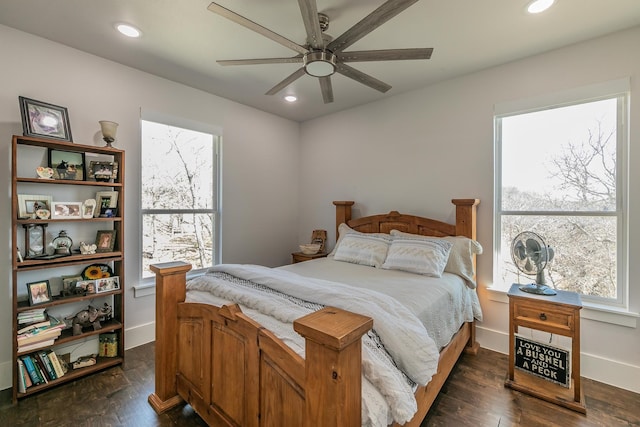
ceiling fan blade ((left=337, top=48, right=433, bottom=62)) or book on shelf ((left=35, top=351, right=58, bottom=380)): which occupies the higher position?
ceiling fan blade ((left=337, top=48, right=433, bottom=62))

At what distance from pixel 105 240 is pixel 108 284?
383mm

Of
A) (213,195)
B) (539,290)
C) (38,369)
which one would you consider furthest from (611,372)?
(38,369)

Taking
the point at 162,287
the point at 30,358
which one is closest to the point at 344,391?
the point at 162,287

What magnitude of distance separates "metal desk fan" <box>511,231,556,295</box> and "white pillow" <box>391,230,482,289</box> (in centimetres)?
34

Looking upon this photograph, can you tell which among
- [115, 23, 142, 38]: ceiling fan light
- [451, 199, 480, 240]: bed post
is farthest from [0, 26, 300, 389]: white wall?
[451, 199, 480, 240]: bed post

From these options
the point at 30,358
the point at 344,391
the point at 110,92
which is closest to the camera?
the point at 344,391

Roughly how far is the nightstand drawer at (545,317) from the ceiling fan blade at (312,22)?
235 cm

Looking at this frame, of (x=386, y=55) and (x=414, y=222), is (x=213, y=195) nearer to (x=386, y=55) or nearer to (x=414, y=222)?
(x=414, y=222)

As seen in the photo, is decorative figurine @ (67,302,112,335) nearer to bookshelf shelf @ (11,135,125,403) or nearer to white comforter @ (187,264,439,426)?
bookshelf shelf @ (11,135,125,403)

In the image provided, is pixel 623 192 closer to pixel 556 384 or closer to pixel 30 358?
pixel 556 384

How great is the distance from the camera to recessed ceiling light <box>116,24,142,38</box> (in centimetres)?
213

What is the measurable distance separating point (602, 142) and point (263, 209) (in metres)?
3.56

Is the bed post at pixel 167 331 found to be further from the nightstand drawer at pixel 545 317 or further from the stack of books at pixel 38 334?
the nightstand drawer at pixel 545 317

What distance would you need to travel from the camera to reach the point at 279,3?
6.20 ft
